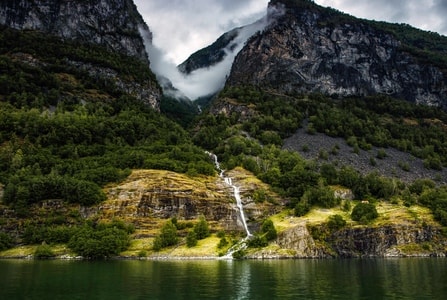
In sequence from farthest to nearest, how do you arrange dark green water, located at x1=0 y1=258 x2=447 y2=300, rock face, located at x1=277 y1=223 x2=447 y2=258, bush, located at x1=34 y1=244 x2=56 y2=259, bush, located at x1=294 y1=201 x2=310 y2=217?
bush, located at x1=294 y1=201 x2=310 y2=217, rock face, located at x1=277 y1=223 x2=447 y2=258, bush, located at x1=34 y1=244 x2=56 y2=259, dark green water, located at x1=0 y1=258 x2=447 y2=300

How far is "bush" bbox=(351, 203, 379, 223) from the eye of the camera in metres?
123

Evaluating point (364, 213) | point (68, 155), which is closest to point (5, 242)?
point (68, 155)

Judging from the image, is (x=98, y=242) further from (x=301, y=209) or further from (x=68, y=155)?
(x=68, y=155)

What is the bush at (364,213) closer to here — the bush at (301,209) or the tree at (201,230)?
the bush at (301,209)

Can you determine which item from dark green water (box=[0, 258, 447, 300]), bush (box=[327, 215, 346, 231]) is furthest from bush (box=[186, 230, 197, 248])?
dark green water (box=[0, 258, 447, 300])

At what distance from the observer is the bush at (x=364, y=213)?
123175mm

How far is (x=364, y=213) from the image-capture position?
124875 mm

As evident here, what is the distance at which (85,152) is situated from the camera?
561ft

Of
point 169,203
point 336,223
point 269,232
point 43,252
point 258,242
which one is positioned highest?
point 169,203

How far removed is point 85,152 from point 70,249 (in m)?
67.8

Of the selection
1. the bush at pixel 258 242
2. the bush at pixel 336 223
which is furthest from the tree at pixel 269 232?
the bush at pixel 336 223

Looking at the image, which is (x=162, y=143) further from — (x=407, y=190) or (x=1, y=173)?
(x=407, y=190)

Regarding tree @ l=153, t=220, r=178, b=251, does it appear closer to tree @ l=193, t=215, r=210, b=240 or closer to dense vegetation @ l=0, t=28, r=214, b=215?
tree @ l=193, t=215, r=210, b=240

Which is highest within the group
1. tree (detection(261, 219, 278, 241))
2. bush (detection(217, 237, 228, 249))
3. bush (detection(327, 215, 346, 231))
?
bush (detection(327, 215, 346, 231))
